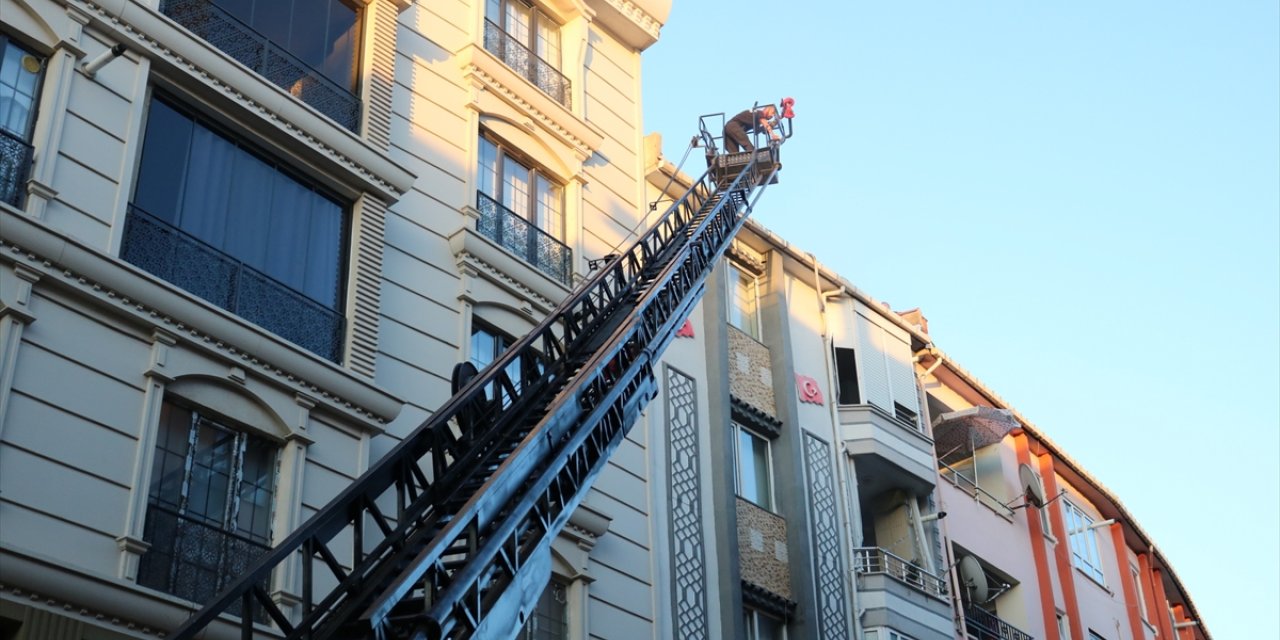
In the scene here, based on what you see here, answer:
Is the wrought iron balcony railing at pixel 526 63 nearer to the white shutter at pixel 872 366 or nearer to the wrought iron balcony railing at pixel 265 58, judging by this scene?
the wrought iron balcony railing at pixel 265 58

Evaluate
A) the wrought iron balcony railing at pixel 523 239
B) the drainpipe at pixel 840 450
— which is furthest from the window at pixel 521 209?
the drainpipe at pixel 840 450

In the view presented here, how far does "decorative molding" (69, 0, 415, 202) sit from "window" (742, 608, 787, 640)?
30.4 feet

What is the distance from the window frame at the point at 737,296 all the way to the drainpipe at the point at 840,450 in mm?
1459

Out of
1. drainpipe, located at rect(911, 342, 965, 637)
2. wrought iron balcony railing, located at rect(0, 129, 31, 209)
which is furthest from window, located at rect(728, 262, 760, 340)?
wrought iron balcony railing, located at rect(0, 129, 31, 209)

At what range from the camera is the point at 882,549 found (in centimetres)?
2758

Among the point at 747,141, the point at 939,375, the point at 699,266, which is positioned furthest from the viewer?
the point at 939,375

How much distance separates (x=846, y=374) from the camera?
98.2 feet

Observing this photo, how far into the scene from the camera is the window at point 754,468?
2614 cm

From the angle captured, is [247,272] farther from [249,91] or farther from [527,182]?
[527,182]

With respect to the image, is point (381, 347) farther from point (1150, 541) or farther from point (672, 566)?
point (1150, 541)

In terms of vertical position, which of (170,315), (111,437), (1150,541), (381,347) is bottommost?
(111,437)

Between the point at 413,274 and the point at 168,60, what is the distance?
169 inches

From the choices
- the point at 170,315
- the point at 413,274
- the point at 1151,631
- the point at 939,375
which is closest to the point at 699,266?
the point at 413,274

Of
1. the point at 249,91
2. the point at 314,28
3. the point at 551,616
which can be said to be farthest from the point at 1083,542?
the point at 249,91
